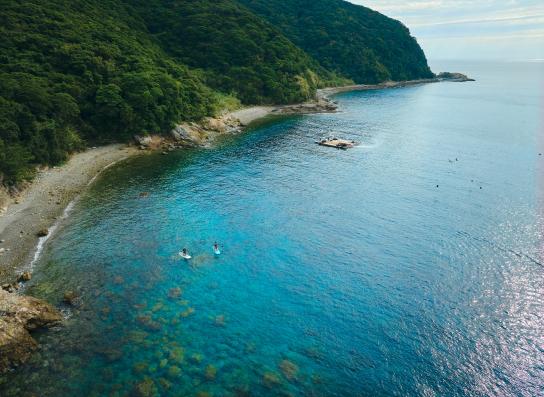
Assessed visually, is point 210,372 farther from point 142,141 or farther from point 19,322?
point 142,141

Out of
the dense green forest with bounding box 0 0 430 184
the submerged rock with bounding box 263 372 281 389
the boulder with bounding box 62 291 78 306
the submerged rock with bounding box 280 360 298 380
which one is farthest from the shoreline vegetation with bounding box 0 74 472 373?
the submerged rock with bounding box 280 360 298 380

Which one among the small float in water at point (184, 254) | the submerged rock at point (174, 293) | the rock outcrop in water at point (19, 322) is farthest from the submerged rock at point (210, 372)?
the small float in water at point (184, 254)

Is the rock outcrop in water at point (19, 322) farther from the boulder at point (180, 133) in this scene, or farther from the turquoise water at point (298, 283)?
the boulder at point (180, 133)

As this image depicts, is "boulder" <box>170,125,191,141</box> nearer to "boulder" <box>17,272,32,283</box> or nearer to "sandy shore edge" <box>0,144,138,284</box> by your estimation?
"sandy shore edge" <box>0,144,138,284</box>

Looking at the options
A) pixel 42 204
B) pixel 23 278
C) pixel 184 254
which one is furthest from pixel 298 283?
pixel 42 204

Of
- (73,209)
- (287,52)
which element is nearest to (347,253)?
(73,209)

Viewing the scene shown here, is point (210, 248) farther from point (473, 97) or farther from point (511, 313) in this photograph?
point (473, 97)
